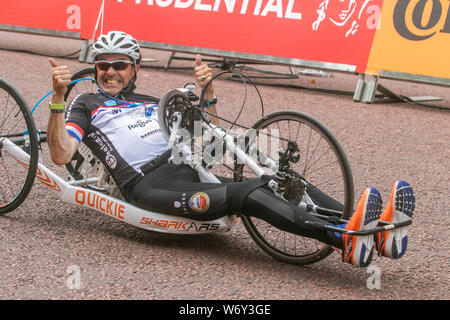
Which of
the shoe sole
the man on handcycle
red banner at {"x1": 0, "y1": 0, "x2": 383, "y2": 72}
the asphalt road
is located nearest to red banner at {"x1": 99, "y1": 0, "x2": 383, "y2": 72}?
red banner at {"x1": 0, "y1": 0, "x2": 383, "y2": 72}

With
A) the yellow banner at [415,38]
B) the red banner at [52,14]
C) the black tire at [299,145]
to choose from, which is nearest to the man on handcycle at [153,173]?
the black tire at [299,145]

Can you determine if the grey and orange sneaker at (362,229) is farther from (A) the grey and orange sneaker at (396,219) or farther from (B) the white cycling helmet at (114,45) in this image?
(B) the white cycling helmet at (114,45)

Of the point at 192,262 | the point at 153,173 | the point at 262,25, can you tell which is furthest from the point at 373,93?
the point at 192,262

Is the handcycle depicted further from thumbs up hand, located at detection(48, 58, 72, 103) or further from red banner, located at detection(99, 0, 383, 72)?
red banner, located at detection(99, 0, 383, 72)

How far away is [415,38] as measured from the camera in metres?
7.96

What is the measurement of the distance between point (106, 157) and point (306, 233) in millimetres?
1275

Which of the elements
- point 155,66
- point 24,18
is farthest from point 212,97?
point 24,18

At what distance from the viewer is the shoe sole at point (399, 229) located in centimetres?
306

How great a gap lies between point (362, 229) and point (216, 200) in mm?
755

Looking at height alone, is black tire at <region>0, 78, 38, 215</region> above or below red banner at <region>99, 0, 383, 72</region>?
below

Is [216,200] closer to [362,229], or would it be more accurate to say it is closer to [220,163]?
[220,163]

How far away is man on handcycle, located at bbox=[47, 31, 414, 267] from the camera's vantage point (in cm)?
307

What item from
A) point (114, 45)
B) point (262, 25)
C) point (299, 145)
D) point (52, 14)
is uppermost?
point (52, 14)
